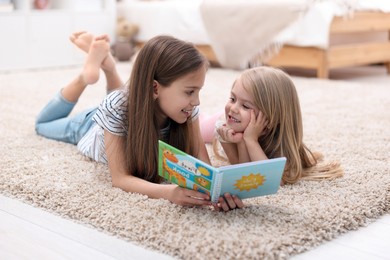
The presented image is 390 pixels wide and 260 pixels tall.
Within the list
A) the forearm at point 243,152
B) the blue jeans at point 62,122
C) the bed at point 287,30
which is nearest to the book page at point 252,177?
the forearm at point 243,152

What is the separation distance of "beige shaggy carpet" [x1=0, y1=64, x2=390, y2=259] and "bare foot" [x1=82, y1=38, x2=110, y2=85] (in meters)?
0.20

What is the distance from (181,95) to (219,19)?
2.32m

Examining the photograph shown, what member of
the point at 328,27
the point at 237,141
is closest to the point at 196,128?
the point at 237,141

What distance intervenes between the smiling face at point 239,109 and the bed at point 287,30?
6.02 ft

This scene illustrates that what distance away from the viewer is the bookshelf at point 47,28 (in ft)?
11.7

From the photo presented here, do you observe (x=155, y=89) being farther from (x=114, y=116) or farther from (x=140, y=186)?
(x=140, y=186)

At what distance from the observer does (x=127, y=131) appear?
4.01 ft

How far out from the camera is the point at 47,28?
3.74 m

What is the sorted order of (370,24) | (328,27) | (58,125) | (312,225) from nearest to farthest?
(312,225), (58,125), (328,27), (370,24)

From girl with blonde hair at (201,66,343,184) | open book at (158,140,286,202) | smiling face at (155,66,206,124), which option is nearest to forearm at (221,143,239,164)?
girl with blonde hair at (201,66,343,184)

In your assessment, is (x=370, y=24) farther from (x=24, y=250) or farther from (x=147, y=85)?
(x=24, y=250)

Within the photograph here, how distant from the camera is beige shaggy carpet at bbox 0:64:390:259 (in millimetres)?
930

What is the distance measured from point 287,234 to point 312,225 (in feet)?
0.21

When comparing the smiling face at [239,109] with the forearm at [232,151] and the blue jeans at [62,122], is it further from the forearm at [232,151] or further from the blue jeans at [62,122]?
the blue jeans at [62,122]
